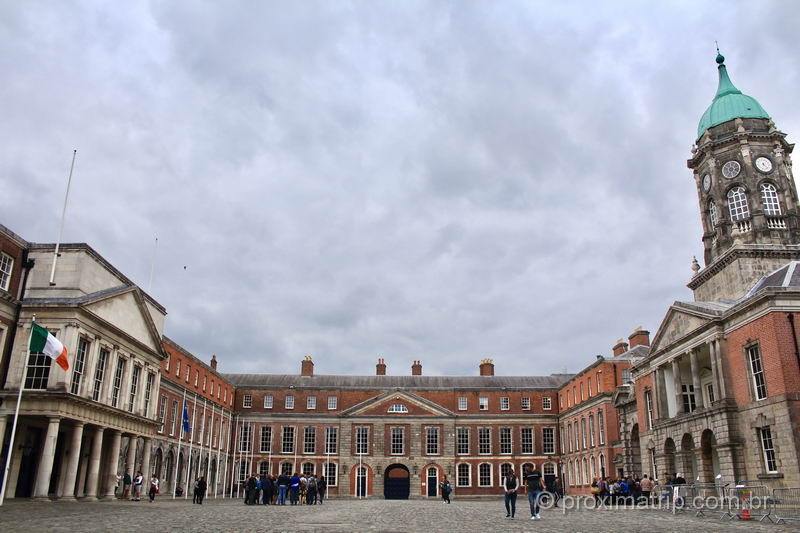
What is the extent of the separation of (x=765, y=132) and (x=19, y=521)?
39.9 meters

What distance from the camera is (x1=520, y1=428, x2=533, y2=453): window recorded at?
6244 centimetres

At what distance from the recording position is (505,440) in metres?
62.9

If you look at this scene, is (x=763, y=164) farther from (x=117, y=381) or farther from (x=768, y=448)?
(x=117, y=381)

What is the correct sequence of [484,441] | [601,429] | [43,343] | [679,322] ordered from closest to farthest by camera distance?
[43,343], [679,322], [601,429], [484,441]

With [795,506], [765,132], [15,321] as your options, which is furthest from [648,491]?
[15,321]

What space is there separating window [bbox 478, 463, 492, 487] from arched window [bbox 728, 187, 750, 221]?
116 ft

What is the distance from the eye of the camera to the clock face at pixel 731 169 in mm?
36844

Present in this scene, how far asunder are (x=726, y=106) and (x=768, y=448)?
22.0 metres

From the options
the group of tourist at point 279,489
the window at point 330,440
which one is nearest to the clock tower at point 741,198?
the group of tourist at point 279,489

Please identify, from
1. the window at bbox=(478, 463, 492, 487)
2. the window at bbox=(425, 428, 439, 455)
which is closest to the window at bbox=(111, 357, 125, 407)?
the window at bbox=(425, 428, 439, 455)

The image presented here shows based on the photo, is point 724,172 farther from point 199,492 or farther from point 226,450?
point 226,450

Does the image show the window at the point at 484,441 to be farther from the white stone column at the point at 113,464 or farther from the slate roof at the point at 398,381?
the white stone column at the point at 113,464

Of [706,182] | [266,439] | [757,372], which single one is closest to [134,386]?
[757,372]

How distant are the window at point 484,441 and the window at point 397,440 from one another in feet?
25.3
